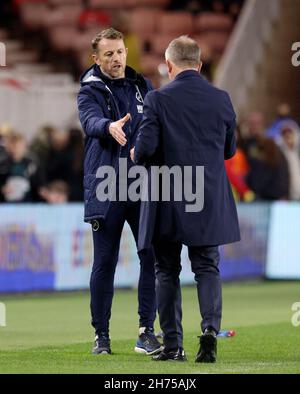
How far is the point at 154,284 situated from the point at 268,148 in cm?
1090

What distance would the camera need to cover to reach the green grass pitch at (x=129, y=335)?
942cm

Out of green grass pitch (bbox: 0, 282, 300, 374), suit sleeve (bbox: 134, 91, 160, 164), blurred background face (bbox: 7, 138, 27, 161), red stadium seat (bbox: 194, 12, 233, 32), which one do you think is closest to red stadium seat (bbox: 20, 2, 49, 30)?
red stadium seat (bbox: 194, 12, 233, 32)

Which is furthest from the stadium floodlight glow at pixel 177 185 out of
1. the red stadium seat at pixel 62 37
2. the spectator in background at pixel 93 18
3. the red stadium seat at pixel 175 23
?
the red stadium seat at pixel 175 23

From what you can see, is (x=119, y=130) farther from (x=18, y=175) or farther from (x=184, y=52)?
(x=18, y=175)

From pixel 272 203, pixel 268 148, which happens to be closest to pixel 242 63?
pixel 268 148

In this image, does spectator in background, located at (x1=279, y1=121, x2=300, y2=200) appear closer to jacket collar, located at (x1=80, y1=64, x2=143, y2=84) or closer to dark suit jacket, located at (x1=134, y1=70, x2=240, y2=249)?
jacket collar, located at (x1=80, y1=64, x2=143, y2=84)

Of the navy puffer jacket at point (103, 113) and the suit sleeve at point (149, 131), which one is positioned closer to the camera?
the suit sleeve at point (149, 131)

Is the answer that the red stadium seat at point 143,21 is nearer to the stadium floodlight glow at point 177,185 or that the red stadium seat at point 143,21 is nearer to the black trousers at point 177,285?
the stadium floodlight glow at point 177,185

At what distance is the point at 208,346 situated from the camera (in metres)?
9.48

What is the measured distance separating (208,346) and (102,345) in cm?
119

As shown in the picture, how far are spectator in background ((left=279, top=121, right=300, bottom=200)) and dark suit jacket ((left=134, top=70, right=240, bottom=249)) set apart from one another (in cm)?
1212

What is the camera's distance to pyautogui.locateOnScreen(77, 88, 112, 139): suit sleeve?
10.1 metres

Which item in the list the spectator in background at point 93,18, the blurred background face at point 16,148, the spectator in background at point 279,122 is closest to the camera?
the blurred background face at point 16,148

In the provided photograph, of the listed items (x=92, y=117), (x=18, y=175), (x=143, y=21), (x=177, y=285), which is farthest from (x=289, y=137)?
(x=177, y=285)
